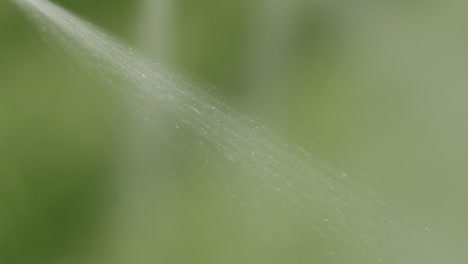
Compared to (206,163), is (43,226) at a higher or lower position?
lower

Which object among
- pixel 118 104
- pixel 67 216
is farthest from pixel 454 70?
pixel 67 216

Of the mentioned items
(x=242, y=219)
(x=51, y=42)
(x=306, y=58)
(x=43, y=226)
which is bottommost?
(x=43, y=226)

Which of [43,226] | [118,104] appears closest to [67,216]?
[43,226]

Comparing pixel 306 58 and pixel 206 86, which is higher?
pixel 306 58

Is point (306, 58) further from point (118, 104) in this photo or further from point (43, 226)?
point (43, 226)

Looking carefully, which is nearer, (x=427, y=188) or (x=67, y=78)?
(x=427, y=188)

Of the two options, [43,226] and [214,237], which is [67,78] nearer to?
[43,226]
